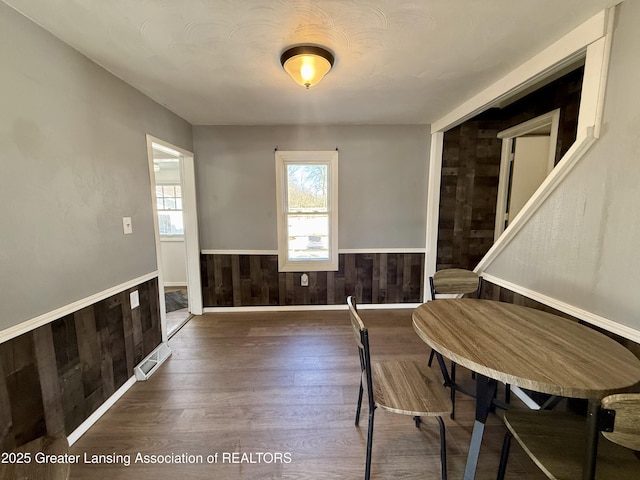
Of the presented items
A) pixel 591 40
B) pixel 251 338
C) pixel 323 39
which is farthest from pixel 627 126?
pixel 251 338

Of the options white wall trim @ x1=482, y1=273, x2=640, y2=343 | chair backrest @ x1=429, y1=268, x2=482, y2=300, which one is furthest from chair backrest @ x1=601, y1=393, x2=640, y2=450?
chair backrest @ x1=429, y1=268, x2=482, y2=300

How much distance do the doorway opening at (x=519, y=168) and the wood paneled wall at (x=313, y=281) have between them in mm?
1244

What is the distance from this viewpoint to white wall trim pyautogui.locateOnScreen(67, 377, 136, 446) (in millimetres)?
1596

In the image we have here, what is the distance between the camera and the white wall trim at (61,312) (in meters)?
1.26

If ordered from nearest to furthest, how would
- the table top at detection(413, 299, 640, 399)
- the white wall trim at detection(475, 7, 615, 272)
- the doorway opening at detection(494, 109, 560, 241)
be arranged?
the table top at detection(413, 299, 640, 399) < the white wall trim at detection(475, 7, 615, 272) < the doorway opening at detection(494, 109, 560, 241)

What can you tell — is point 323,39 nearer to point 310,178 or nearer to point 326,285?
point 310,178

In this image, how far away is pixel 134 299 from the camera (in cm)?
214

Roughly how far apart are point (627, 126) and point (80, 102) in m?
3.05

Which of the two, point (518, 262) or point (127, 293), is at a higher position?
point (518, 262)

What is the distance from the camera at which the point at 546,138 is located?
3.14 metres

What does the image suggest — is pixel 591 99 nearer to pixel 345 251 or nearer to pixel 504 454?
pixel 504 454

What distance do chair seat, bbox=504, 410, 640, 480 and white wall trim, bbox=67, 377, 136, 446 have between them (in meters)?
2.43

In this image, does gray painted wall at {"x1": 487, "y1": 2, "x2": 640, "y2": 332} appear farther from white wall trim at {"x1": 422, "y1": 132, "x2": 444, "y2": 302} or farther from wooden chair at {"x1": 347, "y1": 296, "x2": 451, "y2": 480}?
white wall trim at {"x1": 422, "y1": 132, "x2": 444, "y2": 302}

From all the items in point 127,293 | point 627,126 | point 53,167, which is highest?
point 627,126
